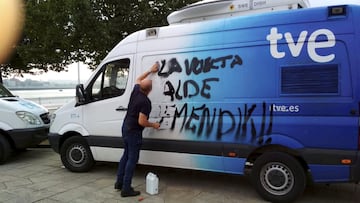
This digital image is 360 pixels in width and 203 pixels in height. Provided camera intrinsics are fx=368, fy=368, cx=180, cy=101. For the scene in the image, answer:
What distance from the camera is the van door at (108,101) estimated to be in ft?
20.6

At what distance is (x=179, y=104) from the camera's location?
18.9 feet

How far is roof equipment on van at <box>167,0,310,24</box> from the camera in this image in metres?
5.50

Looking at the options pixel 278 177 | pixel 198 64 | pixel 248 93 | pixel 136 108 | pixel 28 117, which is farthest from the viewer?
pixel 28 117

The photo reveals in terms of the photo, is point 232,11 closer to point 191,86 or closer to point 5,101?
point 191,86

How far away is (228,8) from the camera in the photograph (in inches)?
233

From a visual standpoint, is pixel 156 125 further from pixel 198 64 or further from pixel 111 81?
pixel 111 81

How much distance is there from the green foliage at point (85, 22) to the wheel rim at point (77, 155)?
10.1 feet

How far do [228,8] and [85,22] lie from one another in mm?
4140

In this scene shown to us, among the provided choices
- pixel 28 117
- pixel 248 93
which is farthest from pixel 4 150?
pixel 248 93

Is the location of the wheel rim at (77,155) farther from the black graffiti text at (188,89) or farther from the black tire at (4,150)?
the black graffiti text at (188,89)

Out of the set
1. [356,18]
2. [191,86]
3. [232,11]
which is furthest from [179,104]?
[356,18]

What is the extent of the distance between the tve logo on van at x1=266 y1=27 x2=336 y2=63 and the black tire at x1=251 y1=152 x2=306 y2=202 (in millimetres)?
1371

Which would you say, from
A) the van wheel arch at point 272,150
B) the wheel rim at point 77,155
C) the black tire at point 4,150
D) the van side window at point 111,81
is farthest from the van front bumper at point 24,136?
the van wheel arch at point 272,150

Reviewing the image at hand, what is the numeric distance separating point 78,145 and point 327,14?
4.76 m
